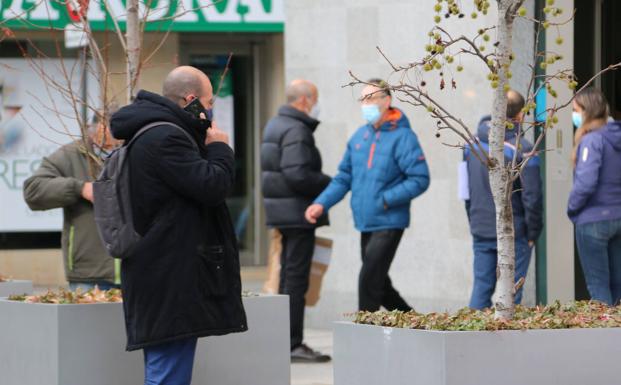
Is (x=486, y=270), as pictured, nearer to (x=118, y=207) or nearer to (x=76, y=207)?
(x=76, y=207)

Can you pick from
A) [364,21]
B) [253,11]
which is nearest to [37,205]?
[364,21]

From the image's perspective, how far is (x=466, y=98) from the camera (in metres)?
11.3

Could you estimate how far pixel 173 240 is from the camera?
600 centimetres

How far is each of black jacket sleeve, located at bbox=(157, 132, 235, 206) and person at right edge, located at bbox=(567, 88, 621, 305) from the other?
3.66 metres

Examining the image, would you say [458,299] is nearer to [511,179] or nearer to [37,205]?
[37,205]

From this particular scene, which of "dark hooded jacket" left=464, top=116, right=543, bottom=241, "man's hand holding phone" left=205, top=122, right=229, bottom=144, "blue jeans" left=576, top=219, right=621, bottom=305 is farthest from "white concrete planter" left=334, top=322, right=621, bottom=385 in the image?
"dark hooded jacket" left=464, top=116, right=543, bottom=241

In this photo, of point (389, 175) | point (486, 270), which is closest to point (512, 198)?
point (486, 270)

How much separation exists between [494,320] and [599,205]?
344 cm

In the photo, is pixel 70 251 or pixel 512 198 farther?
pixel 512 198

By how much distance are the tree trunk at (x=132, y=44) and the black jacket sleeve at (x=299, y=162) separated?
2419 millimetres

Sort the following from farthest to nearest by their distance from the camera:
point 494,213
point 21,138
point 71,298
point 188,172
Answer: point 21,138, point 494,213, point 71,298, point 188,172

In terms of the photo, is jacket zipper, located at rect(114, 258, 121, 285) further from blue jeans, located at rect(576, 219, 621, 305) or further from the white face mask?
blue jeans, located at rect(576, 219, 621, 305)

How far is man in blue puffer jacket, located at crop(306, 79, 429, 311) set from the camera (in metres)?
9.62

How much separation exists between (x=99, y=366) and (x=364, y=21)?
6004 mm
